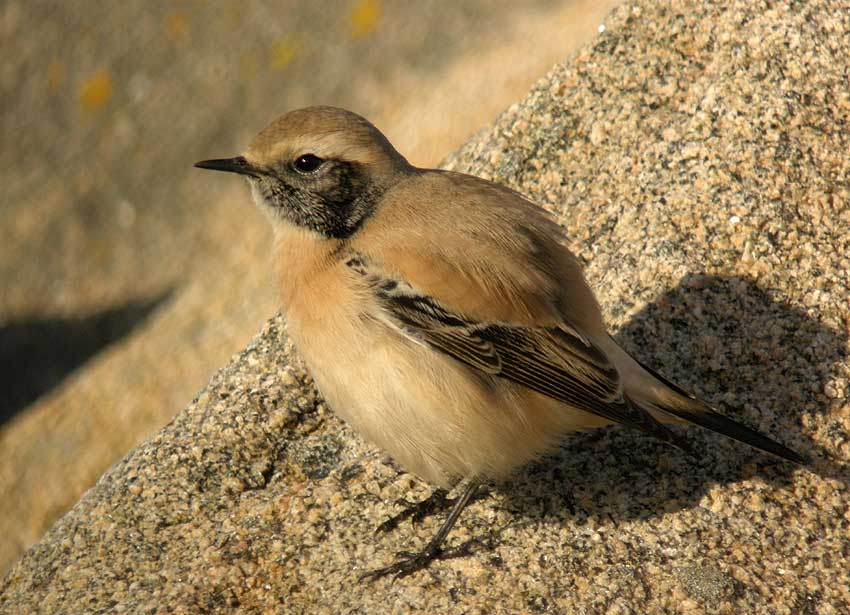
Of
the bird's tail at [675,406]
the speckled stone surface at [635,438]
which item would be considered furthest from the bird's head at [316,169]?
the bird's tail at [675,406]

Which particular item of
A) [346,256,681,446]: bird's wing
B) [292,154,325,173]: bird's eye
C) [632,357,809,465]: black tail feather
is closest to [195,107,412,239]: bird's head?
[292,154,325,173]: bird's eye

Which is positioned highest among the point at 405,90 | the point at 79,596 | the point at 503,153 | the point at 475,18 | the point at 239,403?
the point at 475,18

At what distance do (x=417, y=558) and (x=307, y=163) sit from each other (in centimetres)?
183

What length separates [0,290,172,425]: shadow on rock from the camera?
8.60 metres

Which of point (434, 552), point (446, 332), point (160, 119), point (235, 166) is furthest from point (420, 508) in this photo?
point (160, 119)

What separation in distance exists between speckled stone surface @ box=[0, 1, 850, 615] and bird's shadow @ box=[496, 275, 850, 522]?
0.03 feet

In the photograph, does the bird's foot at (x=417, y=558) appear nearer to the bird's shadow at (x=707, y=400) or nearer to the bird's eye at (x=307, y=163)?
the bird's shadow at (x=707, y=400)

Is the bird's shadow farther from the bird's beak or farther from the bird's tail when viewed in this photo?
the bird's beak

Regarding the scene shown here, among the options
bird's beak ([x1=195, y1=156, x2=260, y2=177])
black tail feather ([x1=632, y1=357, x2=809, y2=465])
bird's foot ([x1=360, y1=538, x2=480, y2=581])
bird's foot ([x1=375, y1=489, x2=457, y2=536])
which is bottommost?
bird's foot ([x1=360, y1=538, x2=480, y2=581])

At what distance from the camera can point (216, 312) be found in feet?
26.2

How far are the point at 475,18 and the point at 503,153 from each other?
145 inches

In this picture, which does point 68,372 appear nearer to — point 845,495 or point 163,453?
point 163,453

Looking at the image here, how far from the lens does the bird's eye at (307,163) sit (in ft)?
15.6

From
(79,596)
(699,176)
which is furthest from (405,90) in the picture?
(79,596)
